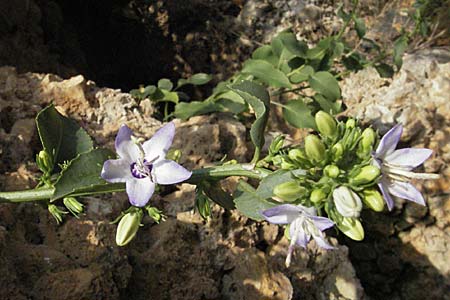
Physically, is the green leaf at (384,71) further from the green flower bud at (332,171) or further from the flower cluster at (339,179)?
the green flower bud at (332,171)

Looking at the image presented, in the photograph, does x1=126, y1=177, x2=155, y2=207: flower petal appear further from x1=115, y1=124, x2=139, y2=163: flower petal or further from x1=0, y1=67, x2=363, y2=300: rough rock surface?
x1=0, y1=67, x2=363, y2=300: rough rock surface

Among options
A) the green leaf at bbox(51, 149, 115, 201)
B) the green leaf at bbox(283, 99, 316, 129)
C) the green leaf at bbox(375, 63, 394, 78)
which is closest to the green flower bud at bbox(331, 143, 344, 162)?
the green leaf at bbox(51, 149, 115, 201)

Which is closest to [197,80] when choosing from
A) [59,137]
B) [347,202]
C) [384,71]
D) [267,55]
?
[267,55]

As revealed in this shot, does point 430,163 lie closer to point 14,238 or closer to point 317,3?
point 317,3

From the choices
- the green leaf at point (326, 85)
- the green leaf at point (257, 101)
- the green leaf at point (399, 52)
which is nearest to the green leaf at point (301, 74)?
the green leaf at point (326, 85)

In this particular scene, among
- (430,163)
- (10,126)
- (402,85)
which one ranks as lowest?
(430,163)

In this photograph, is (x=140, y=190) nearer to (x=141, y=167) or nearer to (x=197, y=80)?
(x=141, y=167)

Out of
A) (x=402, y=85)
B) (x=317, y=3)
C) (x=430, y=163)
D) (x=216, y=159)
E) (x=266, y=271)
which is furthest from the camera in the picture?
(x=317, y=3)

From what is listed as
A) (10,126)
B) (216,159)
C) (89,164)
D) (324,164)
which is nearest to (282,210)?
(324,164)
